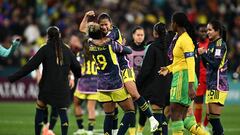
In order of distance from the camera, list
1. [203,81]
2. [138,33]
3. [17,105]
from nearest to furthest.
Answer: [138,33]
[203,81]
[17,105]

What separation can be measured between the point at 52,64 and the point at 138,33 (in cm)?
293

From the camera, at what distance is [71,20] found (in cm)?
3350

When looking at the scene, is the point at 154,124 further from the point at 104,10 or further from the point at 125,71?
the point at 104,10

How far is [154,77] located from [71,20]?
17.7 m

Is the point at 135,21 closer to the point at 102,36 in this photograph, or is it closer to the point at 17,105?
the point at 17,105

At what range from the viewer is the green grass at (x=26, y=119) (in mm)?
19172

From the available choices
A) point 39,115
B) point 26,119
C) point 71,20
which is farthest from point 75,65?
point 71,20

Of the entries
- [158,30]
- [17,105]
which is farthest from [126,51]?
[17,105]

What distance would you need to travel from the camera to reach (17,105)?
28359 mm

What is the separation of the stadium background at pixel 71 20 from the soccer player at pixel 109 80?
12528 mm

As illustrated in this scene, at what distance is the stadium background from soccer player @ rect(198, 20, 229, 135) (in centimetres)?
1178

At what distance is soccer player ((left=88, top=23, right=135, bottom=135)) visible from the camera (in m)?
14.5

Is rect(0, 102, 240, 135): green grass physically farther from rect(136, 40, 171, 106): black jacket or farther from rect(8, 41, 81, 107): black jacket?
rect(8, 41, 81, 107): black jacket

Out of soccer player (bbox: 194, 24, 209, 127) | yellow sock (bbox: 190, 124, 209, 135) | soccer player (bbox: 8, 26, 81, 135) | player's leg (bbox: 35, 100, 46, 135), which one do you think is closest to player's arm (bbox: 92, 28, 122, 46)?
soccer player (bbox: 8, 26, 81, 135)
